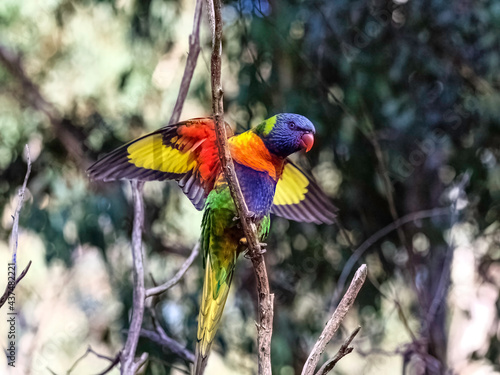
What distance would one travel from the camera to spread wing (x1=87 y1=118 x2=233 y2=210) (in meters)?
1.34

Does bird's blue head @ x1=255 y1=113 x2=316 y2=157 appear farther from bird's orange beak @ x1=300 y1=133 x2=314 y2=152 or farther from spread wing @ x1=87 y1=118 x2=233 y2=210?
spread wing @ x1=87 y1=118 x2=233 y2=210

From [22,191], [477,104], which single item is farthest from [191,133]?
[477,104]

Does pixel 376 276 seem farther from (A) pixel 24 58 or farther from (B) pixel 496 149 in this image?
(A) pixel 24 58

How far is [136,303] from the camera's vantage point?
4.56 feet

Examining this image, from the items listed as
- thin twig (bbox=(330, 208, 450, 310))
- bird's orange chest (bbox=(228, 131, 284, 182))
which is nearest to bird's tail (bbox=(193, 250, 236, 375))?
bird's orange chest (bbox=(228, 131, 284, 182))

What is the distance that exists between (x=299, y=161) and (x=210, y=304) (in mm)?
1655

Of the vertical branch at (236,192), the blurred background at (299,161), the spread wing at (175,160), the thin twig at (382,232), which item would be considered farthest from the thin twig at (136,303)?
the thin twig at (382,232)

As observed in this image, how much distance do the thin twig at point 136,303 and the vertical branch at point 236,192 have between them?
41 cm

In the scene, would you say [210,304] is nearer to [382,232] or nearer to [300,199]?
[300,199]

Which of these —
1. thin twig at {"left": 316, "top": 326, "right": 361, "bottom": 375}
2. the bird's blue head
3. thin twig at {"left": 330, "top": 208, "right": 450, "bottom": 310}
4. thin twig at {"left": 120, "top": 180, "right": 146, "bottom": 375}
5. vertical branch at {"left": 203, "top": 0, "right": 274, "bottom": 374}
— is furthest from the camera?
thin twig at {"left": 330, "top": 208, "right": 450, "bottom": 310}

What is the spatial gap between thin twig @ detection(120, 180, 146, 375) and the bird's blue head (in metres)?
0.37

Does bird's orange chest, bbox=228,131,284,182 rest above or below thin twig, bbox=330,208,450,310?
below

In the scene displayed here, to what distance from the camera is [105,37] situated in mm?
3037

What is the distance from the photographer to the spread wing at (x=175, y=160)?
1.34 m
